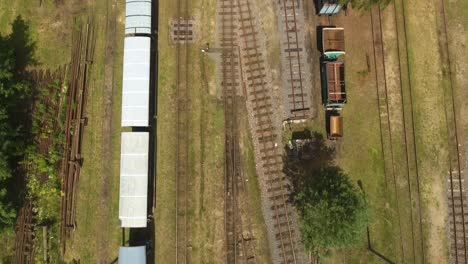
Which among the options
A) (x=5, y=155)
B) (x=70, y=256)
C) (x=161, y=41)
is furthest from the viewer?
(x=161, y=41)

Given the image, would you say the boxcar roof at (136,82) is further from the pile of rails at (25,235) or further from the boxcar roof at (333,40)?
the boxcar roof at (333,40)

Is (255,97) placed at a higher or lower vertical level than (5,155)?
higher

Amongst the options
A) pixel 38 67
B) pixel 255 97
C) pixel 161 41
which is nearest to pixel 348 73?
pixel 255 97

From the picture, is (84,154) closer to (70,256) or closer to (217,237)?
(70,256)

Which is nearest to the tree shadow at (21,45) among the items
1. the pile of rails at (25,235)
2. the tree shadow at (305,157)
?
the pile of rails at (25,235)

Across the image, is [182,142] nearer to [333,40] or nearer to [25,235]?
[25,235]

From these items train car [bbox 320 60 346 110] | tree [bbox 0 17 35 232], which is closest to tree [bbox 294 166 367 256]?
train car [bbox 320 60 346 110]
